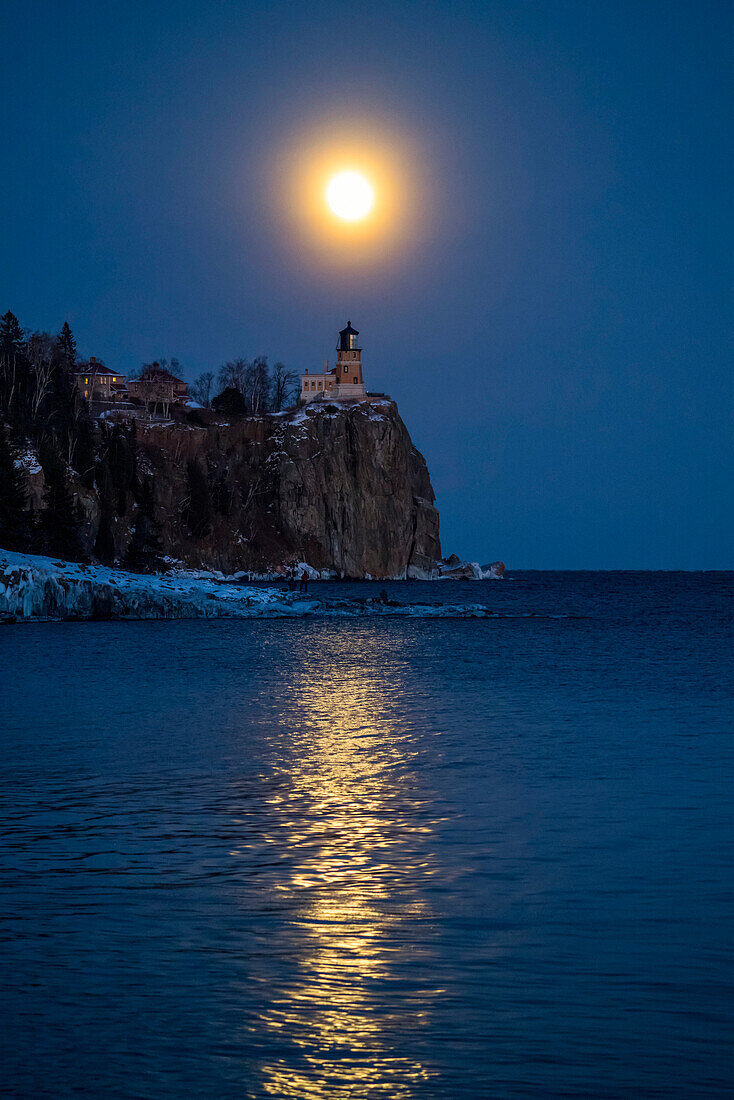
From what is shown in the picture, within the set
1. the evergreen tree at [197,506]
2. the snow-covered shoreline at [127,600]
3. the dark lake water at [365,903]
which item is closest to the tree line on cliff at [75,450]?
the evergreen tree at [197,506]

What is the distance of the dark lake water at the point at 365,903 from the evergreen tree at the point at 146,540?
84.0m

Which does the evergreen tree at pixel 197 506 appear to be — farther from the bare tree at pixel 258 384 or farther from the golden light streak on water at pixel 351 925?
the golden light streak on water at pixel 351 925

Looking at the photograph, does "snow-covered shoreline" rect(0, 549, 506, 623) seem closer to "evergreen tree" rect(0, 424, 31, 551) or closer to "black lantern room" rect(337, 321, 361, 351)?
"evergreen tree" rect(0, 424, 31, 551)

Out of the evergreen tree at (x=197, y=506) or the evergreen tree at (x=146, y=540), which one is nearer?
the evergreen tree at (x=146, y=540)

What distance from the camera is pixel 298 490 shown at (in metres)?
158

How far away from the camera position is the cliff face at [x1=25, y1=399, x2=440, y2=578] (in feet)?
488

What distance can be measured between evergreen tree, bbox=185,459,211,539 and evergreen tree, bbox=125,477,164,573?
6.88 m

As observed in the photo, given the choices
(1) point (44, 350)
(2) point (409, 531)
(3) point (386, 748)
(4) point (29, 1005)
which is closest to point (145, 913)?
(4) point (29, 1005)

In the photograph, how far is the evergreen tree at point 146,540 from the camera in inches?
4215

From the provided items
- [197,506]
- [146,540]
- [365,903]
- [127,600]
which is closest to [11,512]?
[127,600]

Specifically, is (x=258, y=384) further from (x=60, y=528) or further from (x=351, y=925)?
(x=351, y=925)

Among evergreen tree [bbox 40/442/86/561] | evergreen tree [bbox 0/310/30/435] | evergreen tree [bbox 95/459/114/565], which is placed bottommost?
evergreen tree [bbox 40/442/86/561]

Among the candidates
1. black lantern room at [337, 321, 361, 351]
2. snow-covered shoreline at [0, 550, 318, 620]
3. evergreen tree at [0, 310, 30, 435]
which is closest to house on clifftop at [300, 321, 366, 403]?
black lantern room at [337, 321, 361, 351]

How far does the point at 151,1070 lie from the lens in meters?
5.98
